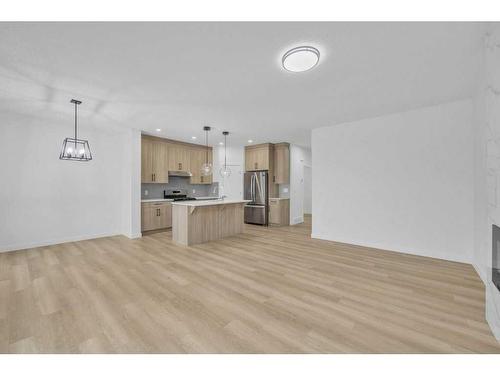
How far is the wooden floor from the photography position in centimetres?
161

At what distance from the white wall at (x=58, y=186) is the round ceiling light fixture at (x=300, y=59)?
434 centimetres

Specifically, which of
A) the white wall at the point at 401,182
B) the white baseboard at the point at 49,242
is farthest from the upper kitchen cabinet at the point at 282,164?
the white baseboard at the point at 49,242

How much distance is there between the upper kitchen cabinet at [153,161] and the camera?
18.8 ft

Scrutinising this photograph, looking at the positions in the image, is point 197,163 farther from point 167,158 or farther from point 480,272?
point 480,272

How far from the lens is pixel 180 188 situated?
719 cm

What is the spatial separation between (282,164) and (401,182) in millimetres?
3408

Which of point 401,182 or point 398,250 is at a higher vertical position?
point 401,182

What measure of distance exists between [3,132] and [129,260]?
3.49 meters

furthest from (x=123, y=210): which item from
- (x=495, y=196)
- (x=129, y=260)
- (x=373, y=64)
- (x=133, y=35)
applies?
(x=495, y=196)

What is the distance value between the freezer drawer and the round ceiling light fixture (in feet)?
15.8

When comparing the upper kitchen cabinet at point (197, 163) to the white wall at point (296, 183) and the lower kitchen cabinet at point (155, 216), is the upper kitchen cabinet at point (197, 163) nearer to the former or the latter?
the lower kitchen cabinet at point (155, 216)

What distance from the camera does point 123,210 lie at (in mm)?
5434

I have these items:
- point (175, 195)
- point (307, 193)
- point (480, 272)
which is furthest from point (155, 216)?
point (307, 193)
